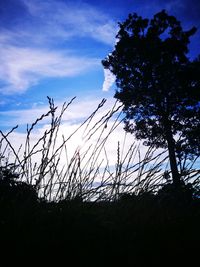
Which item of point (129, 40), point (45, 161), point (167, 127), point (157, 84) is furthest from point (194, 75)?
point (45, 161)

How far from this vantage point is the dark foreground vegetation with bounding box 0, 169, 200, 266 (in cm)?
114

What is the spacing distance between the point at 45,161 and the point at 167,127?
54.2 ft

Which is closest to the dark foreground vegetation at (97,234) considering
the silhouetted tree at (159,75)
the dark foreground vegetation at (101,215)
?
the dark foreground vegetation at (101,215)

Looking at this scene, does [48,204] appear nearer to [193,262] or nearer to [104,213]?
[104,213]

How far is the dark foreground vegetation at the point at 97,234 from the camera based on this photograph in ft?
3.73

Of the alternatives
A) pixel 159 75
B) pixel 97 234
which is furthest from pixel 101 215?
pixel 159 75

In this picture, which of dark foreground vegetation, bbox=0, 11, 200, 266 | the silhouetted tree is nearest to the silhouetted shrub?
dark foreground vegetation, bbox=0, 11, 200, 266

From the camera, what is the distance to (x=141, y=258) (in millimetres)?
1168

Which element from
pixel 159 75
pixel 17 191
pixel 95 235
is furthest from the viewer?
pixel 159 75

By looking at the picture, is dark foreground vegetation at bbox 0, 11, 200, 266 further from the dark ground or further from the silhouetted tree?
the silhouetted tree

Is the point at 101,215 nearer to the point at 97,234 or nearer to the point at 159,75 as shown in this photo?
the point at 97,234

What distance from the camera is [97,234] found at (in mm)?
1326

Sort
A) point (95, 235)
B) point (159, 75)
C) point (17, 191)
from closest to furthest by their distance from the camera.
A: 1. point (95, 235)
2. point (17, 191)
3. point (159, 75)

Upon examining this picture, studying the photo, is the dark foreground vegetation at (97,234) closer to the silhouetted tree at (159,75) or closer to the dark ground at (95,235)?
the dark ground at (95,235)
